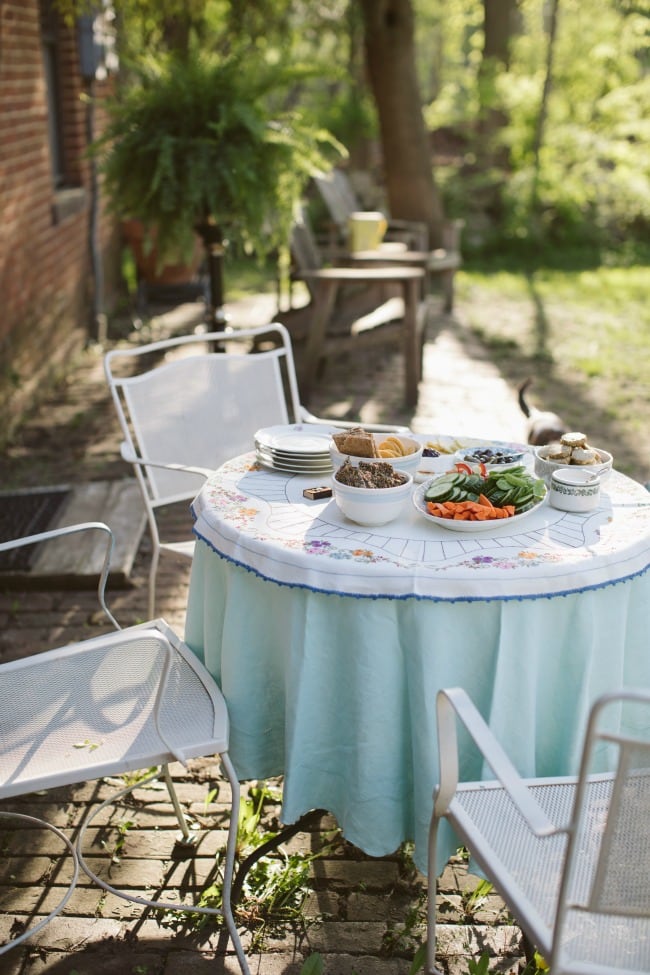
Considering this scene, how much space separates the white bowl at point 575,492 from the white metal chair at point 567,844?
26.2 inches

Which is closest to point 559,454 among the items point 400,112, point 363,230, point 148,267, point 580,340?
point 363,230

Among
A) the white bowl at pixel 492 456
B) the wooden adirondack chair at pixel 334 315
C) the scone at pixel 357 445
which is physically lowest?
the wooden adirondack chair at pixel 334 315

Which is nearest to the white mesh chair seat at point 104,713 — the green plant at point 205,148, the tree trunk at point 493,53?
the green plant at point 205,148

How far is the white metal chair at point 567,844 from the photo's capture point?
147 centimetres

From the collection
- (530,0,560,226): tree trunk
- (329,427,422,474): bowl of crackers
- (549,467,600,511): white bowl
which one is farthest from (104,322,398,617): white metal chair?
(530,0,560,226): tree trunk

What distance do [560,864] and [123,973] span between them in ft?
3.47

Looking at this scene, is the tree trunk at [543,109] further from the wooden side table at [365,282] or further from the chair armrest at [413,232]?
the wooden side table at [365,282]

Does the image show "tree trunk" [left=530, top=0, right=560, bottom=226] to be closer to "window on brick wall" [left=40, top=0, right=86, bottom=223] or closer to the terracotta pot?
the terracotta pot

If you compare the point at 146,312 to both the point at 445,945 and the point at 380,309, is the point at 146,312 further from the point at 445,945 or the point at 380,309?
the point at 445,945

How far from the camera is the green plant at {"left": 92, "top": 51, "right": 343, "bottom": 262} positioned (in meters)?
5.23

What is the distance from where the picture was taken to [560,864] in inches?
70.3

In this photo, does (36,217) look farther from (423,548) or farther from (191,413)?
(423,548)

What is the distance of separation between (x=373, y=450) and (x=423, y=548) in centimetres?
39

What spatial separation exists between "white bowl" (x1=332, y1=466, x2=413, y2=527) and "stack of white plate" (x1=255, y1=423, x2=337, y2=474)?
0.36 metres
